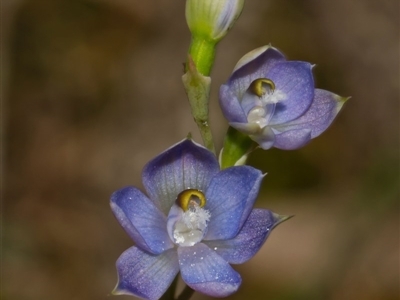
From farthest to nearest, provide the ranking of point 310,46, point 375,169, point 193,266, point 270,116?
point 310,46 → point 375,169 → point 270,116 → point 193,266

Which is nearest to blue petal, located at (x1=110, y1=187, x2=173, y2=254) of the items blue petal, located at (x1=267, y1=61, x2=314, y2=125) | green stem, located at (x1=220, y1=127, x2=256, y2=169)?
green stem, located at (x1=220, y1=127, x2=256, y2=169)

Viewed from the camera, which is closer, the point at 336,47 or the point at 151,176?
the point at 151,176

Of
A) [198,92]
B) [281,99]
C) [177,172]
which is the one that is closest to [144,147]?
[281,99]

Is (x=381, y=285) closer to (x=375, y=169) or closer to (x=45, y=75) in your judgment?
(x=375, y=169)

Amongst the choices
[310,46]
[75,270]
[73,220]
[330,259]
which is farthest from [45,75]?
[330,259]

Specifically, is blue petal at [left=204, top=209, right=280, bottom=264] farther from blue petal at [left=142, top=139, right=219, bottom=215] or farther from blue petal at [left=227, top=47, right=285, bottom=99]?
blue petal at [left=227, top=47, right=285, bottom=99]

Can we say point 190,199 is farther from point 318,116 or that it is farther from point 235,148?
point 318,116
